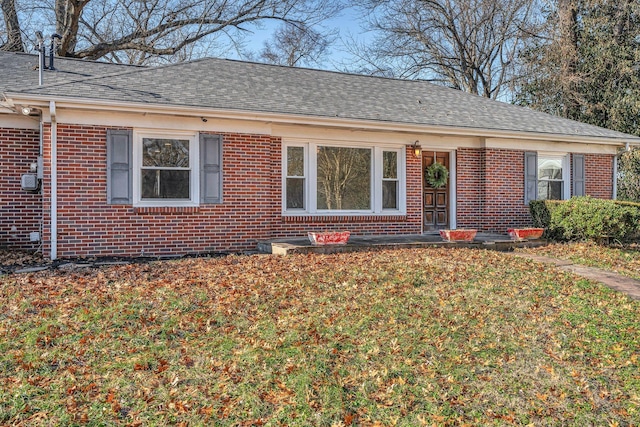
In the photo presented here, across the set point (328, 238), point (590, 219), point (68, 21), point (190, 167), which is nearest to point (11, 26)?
point (68, 21)

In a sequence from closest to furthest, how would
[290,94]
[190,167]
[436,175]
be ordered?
[190,167]
[290,94]
[436,175]

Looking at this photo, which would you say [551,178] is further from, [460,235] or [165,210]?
[165,210]

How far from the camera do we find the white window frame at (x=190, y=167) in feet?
30.0

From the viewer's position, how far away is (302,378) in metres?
3.92

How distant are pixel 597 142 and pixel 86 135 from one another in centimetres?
1234

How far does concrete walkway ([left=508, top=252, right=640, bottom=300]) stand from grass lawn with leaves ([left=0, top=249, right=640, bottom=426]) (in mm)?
315

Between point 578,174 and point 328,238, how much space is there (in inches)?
314

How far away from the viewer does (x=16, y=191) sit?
384 inches

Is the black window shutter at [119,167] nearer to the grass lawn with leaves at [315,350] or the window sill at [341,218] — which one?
the grass lawn with leaves at [315,350]

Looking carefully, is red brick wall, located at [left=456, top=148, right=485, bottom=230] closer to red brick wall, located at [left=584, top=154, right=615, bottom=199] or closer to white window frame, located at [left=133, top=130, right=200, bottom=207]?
red brick wall, located at [left=584, top=154, right=615, bottom=199]

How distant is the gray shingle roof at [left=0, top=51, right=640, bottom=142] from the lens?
364 inches

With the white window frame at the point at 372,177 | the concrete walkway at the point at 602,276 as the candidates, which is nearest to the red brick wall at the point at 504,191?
the white window frame at the point at 372,177

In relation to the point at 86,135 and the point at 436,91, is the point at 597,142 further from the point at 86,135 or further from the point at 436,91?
the point at 86,135

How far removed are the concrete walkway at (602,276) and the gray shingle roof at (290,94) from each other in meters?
4.00
